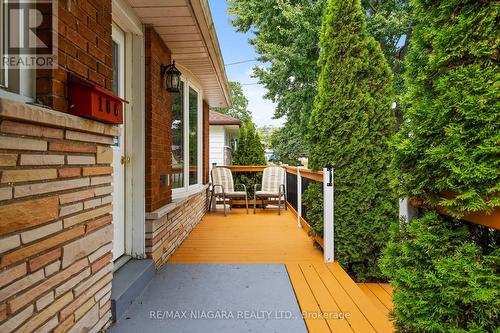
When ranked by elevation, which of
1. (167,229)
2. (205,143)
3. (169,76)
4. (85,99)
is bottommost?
(167,229)

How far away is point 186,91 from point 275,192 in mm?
3155

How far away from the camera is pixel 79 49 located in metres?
1.78

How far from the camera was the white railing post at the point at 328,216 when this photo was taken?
3660 millimetres

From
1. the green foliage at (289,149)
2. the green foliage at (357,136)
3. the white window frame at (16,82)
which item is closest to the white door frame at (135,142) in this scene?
the white window frame at (16,82)

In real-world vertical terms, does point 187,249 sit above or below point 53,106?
below

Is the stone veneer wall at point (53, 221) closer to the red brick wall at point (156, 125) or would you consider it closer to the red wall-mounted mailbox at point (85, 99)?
the red wall-mounted mailbox at point (85, 99)

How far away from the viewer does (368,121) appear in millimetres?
3881

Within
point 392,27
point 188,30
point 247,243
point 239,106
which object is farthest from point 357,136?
point 239,106

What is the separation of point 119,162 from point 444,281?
2619 mm

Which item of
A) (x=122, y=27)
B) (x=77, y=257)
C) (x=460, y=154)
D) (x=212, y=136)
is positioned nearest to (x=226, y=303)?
(x=77, y=257)

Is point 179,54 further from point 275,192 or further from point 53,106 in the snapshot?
point 275,192

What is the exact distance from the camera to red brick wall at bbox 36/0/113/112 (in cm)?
152

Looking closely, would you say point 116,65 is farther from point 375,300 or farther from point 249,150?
point 249,150

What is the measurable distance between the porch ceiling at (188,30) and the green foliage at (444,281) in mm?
2554
